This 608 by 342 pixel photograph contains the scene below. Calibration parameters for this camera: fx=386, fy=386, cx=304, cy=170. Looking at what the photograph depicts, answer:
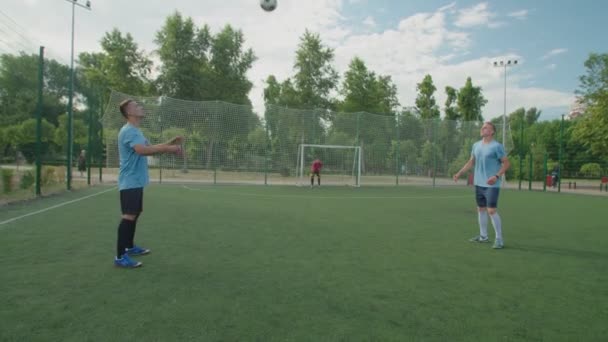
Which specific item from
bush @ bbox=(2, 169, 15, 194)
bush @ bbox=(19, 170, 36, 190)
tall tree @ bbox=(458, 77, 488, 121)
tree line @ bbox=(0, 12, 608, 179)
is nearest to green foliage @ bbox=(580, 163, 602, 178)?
tree line @ bbox=(0, 12, 608, 179)

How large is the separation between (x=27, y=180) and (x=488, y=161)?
1147cm

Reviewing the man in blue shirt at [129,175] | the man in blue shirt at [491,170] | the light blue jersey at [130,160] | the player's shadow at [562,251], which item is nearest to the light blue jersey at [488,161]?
the man in blue shirt at [491,170]

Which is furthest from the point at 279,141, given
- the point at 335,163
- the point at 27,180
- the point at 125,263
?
the point at 125,263

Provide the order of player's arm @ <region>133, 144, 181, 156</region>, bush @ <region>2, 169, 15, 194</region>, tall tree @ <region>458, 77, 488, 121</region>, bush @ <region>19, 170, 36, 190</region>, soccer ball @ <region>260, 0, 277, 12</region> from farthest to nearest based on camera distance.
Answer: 1. tall tree @ <region>458, 77, 488, 121</region>
2. soccer ball @ <region>260, 0, 277, 12</region>
3. bush @ <region>19, 170, 36, 190</region>
4. bush @ <region>2, 169, 15, 194</region>
5. player's arm @ <region>133, 144, 181, 156</region>

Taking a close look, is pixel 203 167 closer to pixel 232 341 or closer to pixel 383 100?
pixel 232 341

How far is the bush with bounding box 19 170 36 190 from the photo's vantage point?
10.5 m

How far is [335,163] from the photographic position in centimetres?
2111

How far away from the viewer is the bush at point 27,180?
10523mm

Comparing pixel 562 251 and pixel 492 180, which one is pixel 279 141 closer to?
pixel 492 180

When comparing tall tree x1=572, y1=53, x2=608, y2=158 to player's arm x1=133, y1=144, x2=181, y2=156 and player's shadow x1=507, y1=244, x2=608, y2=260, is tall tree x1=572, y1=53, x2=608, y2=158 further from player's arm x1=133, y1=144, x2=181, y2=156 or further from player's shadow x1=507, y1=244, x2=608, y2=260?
player's arm x1=133, y1=144, x2=181, y2=156

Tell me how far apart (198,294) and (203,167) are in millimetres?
16257

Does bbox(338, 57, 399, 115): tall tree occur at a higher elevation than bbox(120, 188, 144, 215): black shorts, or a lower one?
higher

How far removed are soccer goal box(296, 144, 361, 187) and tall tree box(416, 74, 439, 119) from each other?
76.0ft

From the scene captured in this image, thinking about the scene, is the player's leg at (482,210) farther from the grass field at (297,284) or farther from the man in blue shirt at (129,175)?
the man in blue shirt at (129,175)
